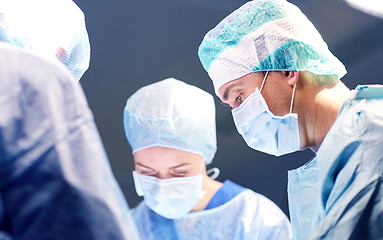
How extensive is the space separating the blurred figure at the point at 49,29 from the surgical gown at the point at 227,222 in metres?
1.20

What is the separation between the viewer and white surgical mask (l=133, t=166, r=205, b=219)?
2221 millimetres

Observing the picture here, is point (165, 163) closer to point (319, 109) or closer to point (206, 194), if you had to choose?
point (206, 194)

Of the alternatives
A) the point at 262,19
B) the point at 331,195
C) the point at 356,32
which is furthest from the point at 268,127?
the point at 356,32

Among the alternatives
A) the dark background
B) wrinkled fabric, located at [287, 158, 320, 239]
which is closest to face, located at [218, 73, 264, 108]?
wrinkled fabric, located at [287, 158, 320, 239]

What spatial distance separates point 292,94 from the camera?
1544 mm

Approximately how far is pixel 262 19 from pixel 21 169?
1.26 metres

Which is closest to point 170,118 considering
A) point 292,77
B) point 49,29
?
point 292,77

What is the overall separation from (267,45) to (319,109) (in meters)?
0.30

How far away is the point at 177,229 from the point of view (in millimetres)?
2361

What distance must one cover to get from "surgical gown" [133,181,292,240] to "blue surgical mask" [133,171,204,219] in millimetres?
96

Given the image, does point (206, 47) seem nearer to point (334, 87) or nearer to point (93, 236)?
point (334, 87)

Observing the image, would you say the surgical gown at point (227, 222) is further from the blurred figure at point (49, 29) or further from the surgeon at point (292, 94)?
the blurred figure at point (49, 29)

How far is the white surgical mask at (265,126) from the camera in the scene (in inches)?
62.1

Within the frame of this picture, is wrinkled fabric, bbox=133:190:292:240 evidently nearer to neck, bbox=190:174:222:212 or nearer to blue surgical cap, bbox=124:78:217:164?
neck, bbox=190:174:222:212
